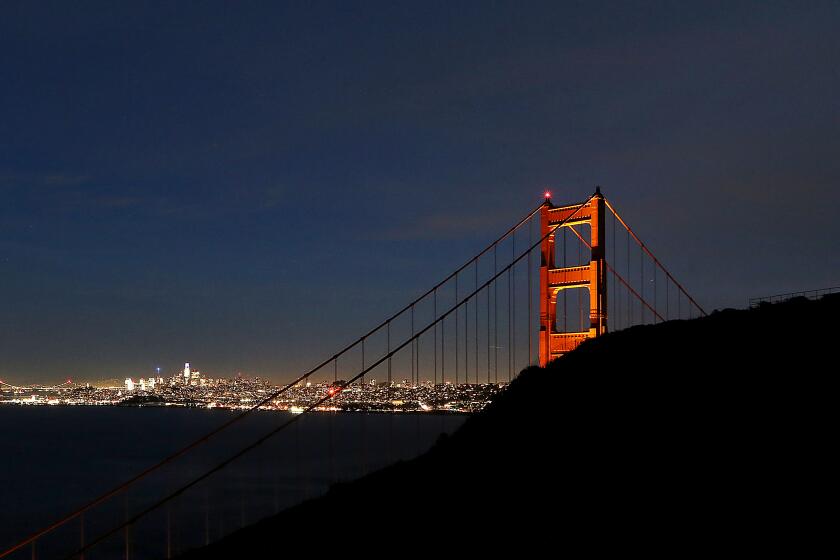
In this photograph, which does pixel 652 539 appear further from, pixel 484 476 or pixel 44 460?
pixel 44 460

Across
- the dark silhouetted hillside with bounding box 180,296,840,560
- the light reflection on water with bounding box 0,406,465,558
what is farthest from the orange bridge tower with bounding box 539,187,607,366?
the light reflection on water with bounding box 0,406,465,558

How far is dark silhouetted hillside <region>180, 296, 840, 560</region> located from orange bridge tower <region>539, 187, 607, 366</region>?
1.87 meters

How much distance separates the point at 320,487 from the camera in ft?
294

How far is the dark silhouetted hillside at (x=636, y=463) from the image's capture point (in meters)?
15.9

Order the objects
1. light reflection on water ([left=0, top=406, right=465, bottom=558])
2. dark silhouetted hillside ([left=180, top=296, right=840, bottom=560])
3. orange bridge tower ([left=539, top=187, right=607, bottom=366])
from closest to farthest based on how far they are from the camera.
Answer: dark silhouetted hillside ([left=180, top=296, right=840, bottom=560]) < orange bridge tower ([left=539, top=187, right=607, bottom=366]) < light reflection on water ([left=0, top=406, right=465, bottom=558])

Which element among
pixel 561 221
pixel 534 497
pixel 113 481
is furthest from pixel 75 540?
pixel 534 497

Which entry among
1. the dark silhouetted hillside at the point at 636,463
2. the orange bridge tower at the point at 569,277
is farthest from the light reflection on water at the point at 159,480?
the dark silhouetted hillside at the point at 636,463

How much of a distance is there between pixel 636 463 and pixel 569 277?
1548 cm

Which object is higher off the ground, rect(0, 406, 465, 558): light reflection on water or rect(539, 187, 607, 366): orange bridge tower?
rect(539, 187, 607, 366): orange bridge tower

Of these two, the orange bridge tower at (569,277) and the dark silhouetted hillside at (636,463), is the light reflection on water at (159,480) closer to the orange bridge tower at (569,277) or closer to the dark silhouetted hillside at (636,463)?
the orange bridge tower at (569,277)

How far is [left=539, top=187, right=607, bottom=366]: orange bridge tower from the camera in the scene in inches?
1294

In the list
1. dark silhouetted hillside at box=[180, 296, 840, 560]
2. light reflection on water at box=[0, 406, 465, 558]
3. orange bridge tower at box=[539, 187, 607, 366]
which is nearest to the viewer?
dark silhouetted hillside at box=[180, 296, 840, 560]

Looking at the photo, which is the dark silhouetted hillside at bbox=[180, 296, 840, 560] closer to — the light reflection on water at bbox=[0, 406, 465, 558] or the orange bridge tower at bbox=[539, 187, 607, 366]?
the orange bridge tower at bbox=[539, 187, 607, 366]

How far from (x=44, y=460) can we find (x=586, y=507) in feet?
426
